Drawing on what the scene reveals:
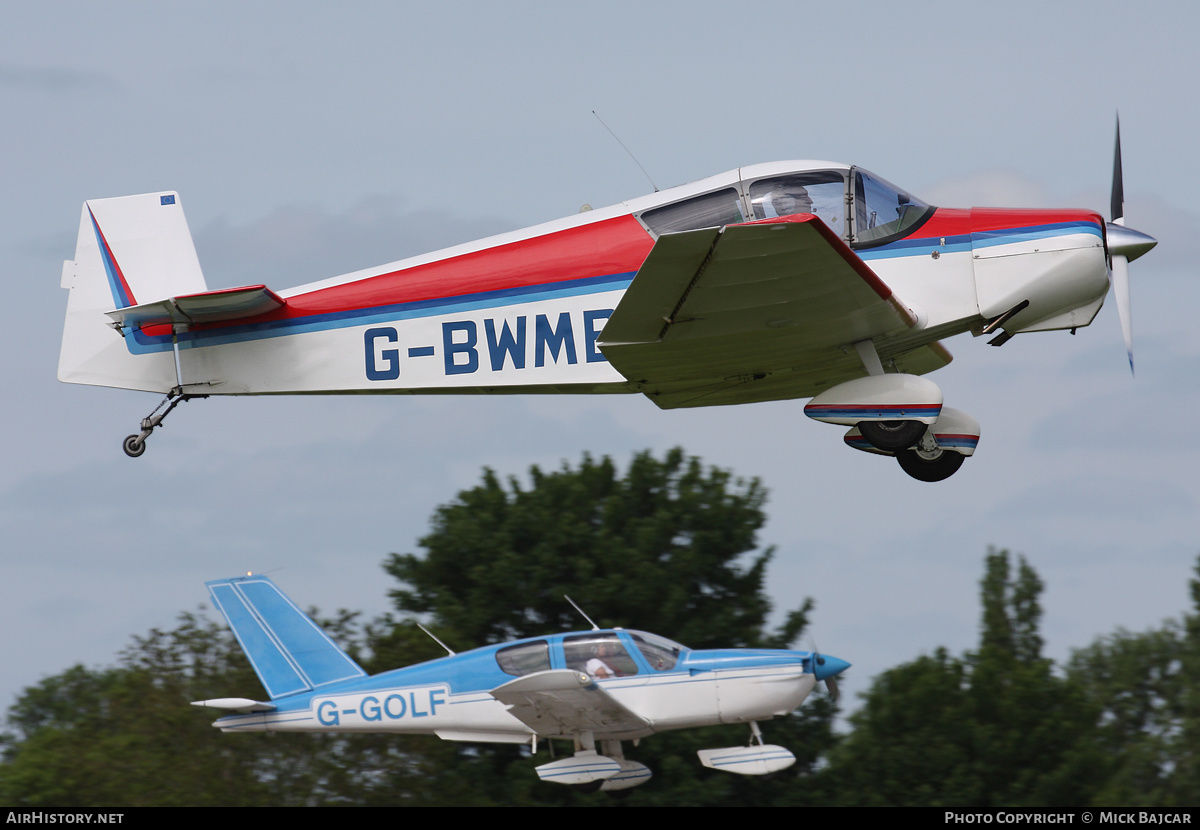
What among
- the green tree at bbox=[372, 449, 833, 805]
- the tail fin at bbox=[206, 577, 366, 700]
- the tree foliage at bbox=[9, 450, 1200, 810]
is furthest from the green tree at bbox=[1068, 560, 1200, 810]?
the tail fin at bbox=[206, 577, 366, 700]

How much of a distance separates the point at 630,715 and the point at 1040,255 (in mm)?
8721

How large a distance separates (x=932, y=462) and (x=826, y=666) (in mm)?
7153

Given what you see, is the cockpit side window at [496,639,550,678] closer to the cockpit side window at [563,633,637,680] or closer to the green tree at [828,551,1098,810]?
the cockpit side window at [563,633,637,680]

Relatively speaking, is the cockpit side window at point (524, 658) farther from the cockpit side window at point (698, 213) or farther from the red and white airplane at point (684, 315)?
the cockpit side window at point (698, 213)

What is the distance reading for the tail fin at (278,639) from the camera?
59.3ft

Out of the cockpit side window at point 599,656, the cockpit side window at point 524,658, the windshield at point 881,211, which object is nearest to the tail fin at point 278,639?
the cockpit side window at point 524,658

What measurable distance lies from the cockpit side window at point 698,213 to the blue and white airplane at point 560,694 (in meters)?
7.03

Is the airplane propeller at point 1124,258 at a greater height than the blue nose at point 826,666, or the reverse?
the airplane propeller at point 1124,258

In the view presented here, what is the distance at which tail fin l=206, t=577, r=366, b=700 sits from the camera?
18.1 m

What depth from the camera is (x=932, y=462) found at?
9.89 meters

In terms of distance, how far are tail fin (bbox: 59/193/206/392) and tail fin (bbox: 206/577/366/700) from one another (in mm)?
8443

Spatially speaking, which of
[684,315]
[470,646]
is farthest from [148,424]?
[470,646]

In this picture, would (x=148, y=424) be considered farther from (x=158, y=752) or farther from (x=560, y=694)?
(x=158, y=752)

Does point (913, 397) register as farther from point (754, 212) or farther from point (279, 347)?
point (279, 347)
